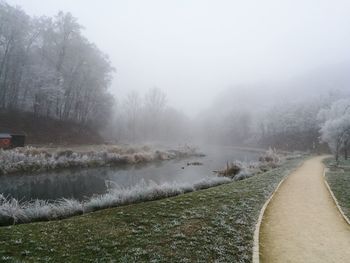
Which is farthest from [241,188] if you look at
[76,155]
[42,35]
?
[42,35]

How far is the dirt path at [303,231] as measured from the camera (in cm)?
786

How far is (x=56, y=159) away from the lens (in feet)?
93.6

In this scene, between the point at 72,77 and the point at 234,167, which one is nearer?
the point at 234,167

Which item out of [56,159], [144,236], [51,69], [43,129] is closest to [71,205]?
[144,236]

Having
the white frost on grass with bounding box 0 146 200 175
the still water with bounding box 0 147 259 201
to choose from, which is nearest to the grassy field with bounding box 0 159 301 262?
the still water with bounding box 0 147 259 201

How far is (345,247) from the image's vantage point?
8.49 meters

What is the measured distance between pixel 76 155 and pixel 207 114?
12390cm

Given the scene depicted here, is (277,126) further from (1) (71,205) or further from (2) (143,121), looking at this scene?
(1) (71,205)

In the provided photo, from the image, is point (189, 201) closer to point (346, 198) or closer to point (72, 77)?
point (346, 198)

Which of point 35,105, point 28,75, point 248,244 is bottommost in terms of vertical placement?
point 248,244

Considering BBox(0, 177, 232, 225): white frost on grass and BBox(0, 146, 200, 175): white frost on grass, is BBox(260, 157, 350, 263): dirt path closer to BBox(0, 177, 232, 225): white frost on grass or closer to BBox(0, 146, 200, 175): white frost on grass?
BBox(0, 177, 232, 225): white frost on grass

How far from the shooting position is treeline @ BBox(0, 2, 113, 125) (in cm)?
4272

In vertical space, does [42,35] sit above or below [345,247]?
above

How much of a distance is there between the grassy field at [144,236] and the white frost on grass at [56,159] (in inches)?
678
